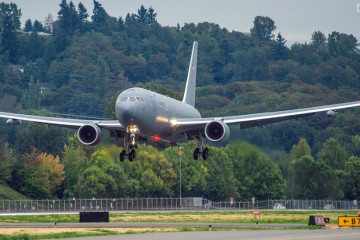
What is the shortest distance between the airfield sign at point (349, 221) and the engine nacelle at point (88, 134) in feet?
70.3

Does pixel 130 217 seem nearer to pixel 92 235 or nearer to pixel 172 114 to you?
pixel 172 114

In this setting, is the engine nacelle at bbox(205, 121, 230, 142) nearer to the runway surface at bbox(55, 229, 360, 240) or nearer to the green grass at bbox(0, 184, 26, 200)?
the runway surface at bbox(55, 229, 360, 240)

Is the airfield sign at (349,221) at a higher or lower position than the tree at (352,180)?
lower

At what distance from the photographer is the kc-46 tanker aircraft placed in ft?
240

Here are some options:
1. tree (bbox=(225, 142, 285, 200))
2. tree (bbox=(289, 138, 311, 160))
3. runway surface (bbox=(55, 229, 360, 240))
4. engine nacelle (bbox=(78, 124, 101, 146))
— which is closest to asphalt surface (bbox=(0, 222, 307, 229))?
engine nacelle (bbox=(78, 124, 101, 146))

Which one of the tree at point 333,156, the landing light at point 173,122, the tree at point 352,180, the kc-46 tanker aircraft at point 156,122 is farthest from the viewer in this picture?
the tree at point 333,156

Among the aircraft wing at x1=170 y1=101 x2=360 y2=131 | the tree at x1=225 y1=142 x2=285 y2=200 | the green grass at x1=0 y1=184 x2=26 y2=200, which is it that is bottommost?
the green grass at x1=0 y1=184 x2=26 y2=200

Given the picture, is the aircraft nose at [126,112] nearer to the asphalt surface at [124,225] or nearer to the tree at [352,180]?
the asphalt surface at [124,225]

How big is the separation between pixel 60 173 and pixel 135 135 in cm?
6119

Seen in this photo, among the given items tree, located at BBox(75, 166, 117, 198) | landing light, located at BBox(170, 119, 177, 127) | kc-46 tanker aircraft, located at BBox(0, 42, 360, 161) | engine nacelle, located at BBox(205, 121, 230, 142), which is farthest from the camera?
tree, located at BBox(75, 166, 117, 198)

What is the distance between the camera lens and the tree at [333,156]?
5704 inches

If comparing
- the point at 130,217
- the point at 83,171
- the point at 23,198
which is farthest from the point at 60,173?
the point at 130,217

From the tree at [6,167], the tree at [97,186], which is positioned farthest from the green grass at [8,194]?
the tree at [97,186]

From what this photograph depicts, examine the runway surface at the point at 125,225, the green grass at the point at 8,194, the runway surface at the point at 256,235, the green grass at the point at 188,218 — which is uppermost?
the green grass at the point at 8,194
